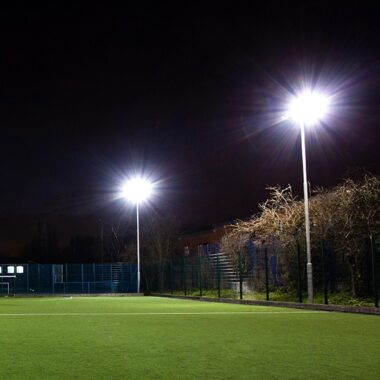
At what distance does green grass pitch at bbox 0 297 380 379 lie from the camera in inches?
270

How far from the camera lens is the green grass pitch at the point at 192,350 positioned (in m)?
6.85

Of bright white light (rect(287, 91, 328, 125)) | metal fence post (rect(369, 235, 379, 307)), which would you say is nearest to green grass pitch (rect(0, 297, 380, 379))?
metal fence post (rect(369, 235, 379, 307))

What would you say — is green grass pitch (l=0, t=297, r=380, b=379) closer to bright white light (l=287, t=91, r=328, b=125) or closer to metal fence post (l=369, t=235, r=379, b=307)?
metal fence post (l=369, t=235, r=379, b=307)

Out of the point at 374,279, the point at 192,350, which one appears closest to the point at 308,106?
the point at 374,279

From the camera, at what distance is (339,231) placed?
22.4 m

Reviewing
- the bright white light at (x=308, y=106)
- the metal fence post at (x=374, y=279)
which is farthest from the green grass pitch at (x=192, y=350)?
the bright white light at (x=308, y=106)

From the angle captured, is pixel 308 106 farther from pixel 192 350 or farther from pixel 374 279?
pixel 192 350

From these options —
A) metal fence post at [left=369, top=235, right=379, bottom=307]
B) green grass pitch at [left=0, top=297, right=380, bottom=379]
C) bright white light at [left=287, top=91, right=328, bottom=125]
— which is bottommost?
green grass pitch at [left=0, top=297, right=380, bottom=379]

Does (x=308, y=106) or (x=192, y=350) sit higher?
(x=308, y=106)

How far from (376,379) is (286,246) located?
1945 centimetres

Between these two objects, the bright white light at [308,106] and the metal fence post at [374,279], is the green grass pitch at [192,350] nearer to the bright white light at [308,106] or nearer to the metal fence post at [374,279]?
the metal fence post at [374,279]

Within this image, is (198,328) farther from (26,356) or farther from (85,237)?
(85,237)

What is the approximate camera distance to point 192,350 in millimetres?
8750

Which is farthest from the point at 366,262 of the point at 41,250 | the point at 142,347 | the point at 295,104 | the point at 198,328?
the point at 41,250
